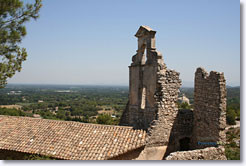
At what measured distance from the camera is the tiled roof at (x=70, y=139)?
6.99 meters

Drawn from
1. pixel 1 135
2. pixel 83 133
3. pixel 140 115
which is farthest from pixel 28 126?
pixel 140 115

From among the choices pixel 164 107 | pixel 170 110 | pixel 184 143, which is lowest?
pixel 184 143

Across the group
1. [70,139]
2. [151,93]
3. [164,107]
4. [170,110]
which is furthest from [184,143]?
[70,139]

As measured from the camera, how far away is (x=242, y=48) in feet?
19.9

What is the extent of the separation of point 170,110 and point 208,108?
4.56 ft

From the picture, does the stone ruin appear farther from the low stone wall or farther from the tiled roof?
the tiled roof

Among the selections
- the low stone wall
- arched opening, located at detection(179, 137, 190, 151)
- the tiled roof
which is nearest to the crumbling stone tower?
the tiled roof

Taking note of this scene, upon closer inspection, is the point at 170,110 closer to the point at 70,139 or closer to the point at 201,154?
the point at 201,154

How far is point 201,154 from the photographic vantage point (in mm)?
6297

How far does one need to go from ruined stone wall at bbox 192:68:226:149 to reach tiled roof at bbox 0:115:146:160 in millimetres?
2179

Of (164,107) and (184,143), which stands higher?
(164,107)

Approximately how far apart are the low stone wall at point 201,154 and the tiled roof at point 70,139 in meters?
1.58

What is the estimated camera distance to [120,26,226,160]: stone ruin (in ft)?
22.6

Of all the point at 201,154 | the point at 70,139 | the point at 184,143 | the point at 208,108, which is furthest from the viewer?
the point at 184,143
